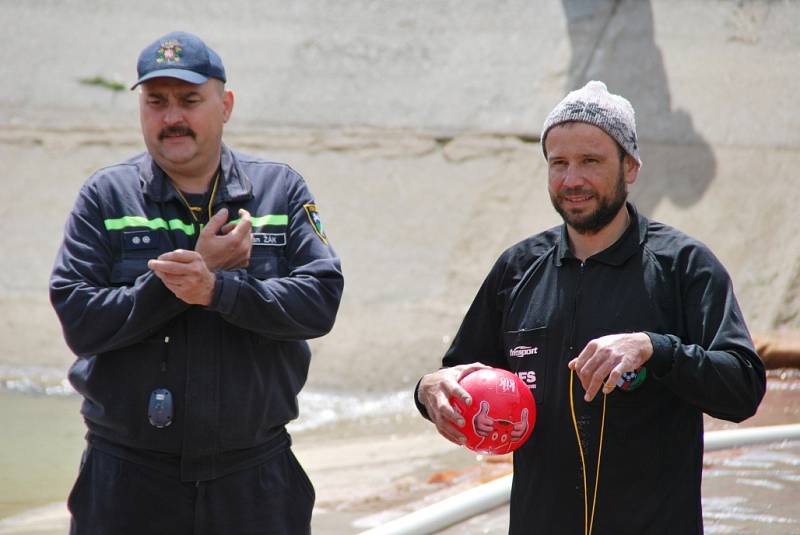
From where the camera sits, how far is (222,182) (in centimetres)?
345

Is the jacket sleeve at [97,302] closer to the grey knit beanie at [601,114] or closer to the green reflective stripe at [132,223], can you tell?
the green reflective stripe at [132,223]

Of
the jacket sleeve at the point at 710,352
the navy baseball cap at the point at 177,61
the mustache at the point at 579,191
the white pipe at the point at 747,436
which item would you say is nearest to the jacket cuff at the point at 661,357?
the jacket sleeve at the point at 710,352

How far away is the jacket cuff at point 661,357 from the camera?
2734 mm

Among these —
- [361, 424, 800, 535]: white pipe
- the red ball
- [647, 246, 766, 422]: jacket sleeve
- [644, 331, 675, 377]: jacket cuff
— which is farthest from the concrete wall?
[644, 331, 675, 377]: jacket cuff

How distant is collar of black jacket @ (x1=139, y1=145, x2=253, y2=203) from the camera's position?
3377mm

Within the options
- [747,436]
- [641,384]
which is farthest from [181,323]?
[747,436]

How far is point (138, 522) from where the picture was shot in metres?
3.21

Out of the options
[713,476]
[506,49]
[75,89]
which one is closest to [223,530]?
[713,476]

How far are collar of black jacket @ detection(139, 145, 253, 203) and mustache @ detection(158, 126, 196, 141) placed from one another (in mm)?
86

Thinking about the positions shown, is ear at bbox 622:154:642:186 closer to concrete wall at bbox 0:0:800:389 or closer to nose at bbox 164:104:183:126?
nose at bbox 164:104:183:126

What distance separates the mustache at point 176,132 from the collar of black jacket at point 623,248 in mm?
1156

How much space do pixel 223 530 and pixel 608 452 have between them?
1.12 metres

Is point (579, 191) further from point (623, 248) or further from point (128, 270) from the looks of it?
point (128, 270)

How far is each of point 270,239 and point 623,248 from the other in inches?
41.7
